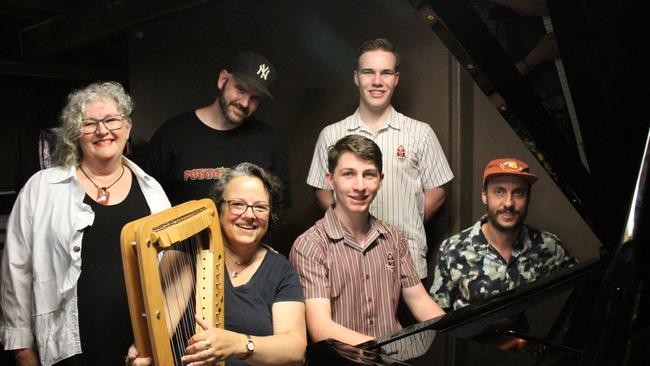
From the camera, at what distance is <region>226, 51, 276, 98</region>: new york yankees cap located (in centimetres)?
219

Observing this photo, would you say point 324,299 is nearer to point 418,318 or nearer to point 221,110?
point 418,318

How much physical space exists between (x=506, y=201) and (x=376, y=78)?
2.01 feet

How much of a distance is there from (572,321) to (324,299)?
74 cm

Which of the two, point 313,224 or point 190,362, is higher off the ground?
point 313,224

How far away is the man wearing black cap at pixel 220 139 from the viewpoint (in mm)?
2080

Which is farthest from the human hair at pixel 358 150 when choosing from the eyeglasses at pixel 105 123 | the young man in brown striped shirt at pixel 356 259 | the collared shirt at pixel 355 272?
the eyeglasses at pixel 105 123

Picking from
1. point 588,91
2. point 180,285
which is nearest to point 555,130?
point 588,91

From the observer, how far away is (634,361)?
91cm

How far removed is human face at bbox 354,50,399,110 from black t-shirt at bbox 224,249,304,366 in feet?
2.36

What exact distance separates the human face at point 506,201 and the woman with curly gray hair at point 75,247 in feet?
3.59

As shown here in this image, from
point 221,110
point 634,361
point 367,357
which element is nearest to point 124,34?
point 221,110

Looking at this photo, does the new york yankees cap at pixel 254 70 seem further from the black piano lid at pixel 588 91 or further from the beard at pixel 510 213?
the black piano lid at pixel 588 91

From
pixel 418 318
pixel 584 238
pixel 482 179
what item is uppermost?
pixel 482 179

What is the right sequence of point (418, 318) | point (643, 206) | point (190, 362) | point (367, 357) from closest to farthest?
point (643, 206) → point (367, 357) → point (190, 362) → point (418, 318)
